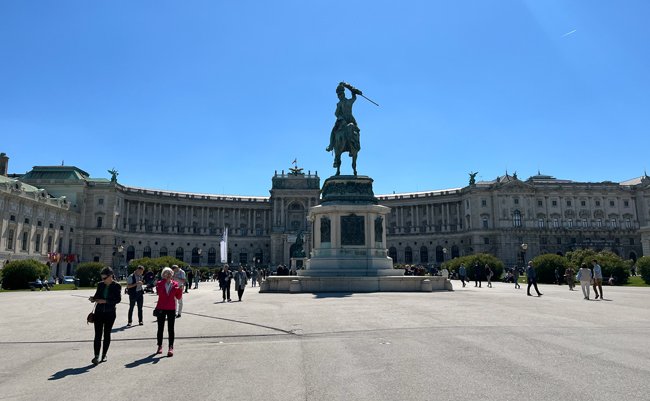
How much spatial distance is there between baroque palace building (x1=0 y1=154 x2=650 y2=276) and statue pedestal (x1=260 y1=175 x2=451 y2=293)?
62172 millimetres

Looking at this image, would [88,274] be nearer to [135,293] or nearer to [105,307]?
[135,293]

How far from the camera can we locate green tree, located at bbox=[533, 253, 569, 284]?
4847 cm

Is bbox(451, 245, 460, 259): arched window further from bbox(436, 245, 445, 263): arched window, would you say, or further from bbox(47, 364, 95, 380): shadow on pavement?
bbox(47, 364, 95, 380): shadow on pavement

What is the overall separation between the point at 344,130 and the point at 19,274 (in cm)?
3492

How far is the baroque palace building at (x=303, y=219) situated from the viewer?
10269 centimetres

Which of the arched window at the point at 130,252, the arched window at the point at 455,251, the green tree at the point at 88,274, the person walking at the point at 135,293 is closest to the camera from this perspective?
the person walking at the point at 135,293

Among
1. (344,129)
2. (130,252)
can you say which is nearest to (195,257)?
(130,252)

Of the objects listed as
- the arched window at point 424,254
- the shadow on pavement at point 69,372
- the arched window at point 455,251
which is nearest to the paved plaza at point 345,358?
the shadow on pavement at point 69,372

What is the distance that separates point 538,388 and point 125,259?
116m

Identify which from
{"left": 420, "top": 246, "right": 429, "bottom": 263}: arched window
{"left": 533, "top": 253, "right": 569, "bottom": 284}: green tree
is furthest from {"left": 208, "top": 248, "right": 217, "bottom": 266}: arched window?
{"left": 533, "top": 253, "right": 569, "bottom": 284}: green tree

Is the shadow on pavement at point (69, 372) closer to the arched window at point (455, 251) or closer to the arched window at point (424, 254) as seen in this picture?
the arched window at point (455, 251)

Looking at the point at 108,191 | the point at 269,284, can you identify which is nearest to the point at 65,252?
the point at 108,191

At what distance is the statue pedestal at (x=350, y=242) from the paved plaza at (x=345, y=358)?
37.7ft

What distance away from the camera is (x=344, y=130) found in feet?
112
